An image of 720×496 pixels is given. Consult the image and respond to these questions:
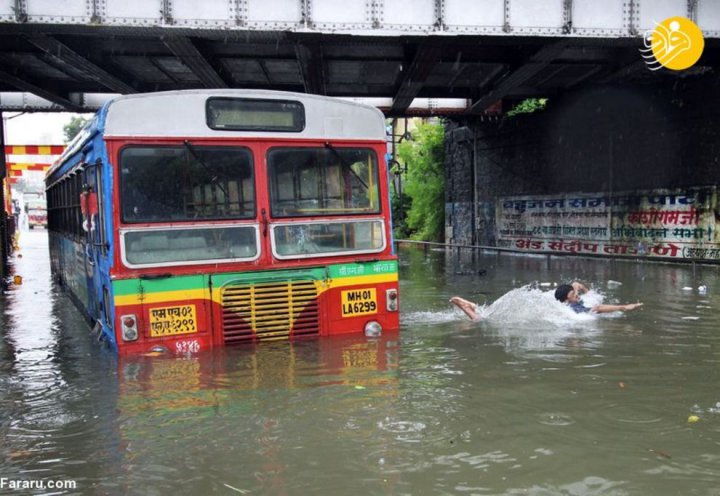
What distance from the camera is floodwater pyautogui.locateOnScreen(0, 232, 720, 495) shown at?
13.1 feet

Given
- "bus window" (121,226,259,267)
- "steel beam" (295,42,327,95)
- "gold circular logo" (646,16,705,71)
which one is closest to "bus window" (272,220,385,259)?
"bus window" (121,226,259,267)

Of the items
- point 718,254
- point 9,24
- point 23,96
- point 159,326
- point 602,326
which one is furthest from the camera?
point 23,96

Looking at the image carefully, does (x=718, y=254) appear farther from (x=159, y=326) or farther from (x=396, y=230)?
(x=396, y=230)

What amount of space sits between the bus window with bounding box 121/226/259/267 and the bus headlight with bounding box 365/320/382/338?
155cm

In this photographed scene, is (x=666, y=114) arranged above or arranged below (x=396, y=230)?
above

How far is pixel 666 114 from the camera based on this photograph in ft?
62.4

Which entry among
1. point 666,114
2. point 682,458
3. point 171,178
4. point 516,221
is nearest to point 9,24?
point 171,178

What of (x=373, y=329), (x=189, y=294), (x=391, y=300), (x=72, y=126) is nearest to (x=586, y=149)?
(x=391, y=300)

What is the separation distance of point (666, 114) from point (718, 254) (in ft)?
14.2

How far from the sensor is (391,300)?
7.71 m

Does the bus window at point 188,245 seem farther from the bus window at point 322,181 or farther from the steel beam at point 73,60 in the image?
the steel beam at point 73,60

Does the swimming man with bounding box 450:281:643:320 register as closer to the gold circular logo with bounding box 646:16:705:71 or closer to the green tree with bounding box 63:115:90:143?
the gold circular logo with bounding box 646:16:705:71

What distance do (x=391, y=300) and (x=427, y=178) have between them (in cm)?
2869

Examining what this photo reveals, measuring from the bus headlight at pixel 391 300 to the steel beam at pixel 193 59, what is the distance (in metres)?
9.03
